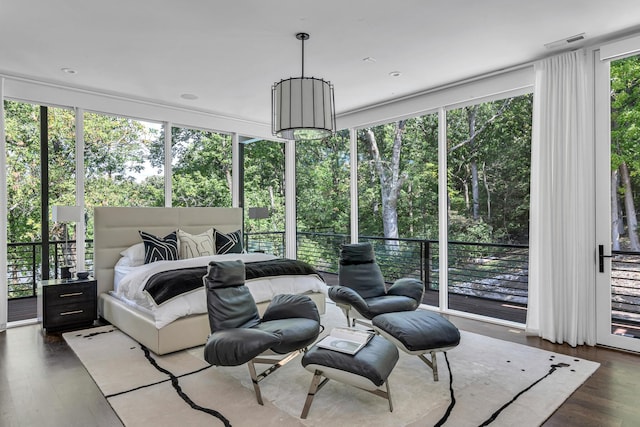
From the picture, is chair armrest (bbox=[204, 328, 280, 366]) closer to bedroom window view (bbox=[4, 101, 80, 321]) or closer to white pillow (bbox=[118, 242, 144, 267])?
white pillow (bbox=[118, 242, 144, 267])

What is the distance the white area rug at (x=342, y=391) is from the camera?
2438mm

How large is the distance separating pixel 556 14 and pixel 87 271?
5.70 meters

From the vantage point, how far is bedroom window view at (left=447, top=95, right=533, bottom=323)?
5027 millimetres

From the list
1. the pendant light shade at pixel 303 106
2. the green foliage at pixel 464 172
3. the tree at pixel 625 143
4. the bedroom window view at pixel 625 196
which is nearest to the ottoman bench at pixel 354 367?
the pendant light shade at pixel 303 106

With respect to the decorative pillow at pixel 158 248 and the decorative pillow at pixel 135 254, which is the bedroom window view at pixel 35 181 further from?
the decorative pillow at pixel 158 248

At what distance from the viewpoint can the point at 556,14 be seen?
3215 millimetres

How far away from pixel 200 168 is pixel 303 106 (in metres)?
3.58

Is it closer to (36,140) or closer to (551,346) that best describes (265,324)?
(551,346)

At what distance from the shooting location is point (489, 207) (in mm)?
5359

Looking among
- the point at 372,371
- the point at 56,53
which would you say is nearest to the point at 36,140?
the point at 56,53

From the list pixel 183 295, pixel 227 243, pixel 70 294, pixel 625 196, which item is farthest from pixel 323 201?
pixel 625 196

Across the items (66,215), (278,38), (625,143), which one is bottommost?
(66,215)

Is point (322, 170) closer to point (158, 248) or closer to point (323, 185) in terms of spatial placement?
point (323, 185)

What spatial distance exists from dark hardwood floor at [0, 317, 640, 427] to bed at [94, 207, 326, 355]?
574mm
